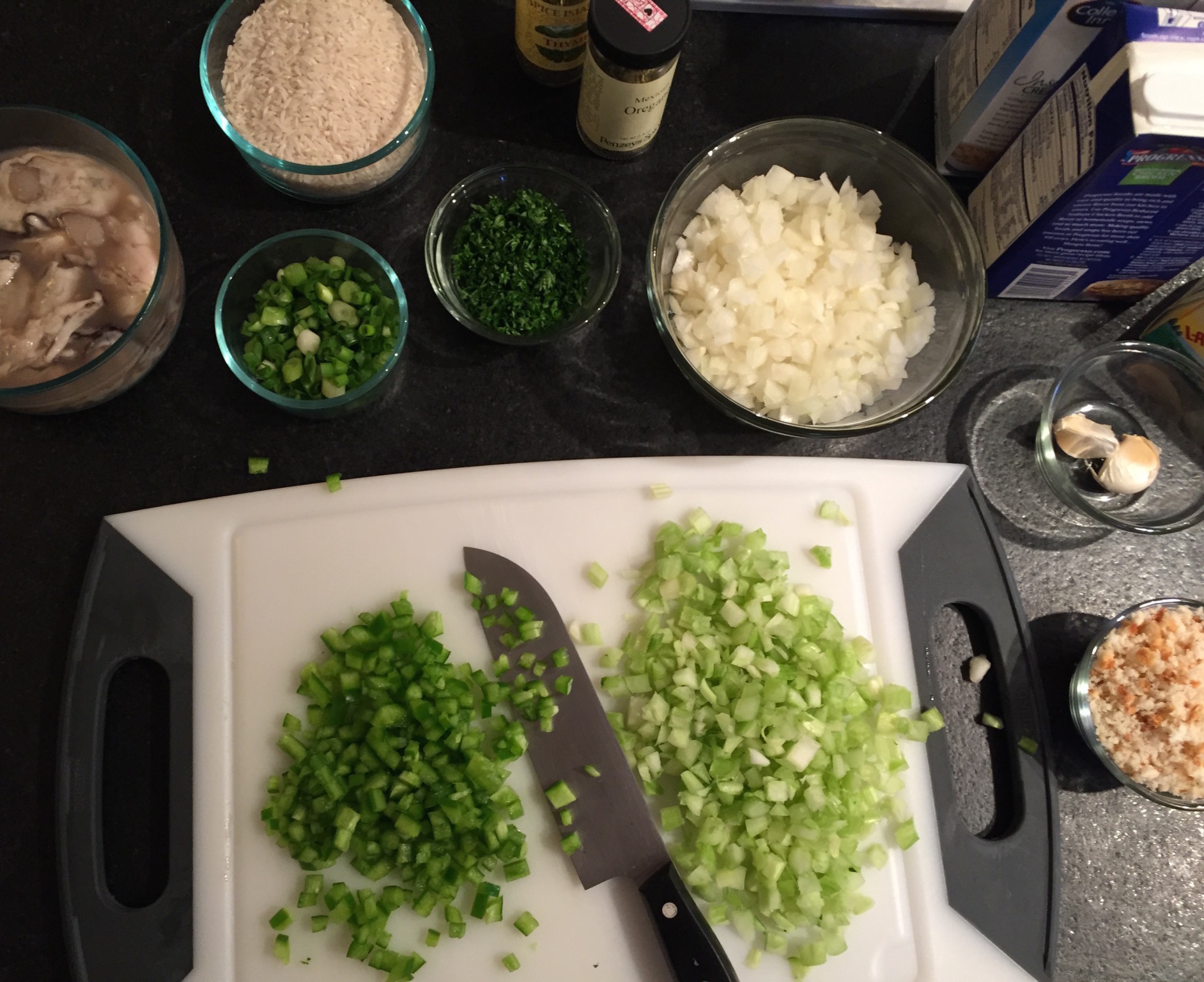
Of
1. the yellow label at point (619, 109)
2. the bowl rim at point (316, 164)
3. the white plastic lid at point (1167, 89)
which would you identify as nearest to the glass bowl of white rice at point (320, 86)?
the bowl rim at point (316, 164)

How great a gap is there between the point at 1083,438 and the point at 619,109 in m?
0.93

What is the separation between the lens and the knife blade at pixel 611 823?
1174mm

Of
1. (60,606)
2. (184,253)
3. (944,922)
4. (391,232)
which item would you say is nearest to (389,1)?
(391,232)

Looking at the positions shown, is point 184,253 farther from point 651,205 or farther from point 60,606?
point 651,205

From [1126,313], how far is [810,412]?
68 cm

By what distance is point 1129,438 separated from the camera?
1.42 m

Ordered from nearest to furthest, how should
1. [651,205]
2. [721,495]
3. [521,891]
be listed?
1. [521,891]
2. [721,495]
3. [651,205]

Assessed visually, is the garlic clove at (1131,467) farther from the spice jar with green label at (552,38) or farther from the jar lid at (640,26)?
the spice jar with green label at (552,38)

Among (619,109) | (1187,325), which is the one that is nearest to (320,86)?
(619,109)

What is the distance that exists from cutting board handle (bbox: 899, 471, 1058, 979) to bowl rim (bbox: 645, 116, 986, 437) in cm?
22

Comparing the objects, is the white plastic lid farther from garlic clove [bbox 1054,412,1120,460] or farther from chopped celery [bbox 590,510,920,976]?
chopped celery [bbox 590,510,920,976]

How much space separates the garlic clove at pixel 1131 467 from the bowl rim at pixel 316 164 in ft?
4.14

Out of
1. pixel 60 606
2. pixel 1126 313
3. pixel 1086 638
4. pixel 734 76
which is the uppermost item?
pixel 734 76

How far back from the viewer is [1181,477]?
1.47m
